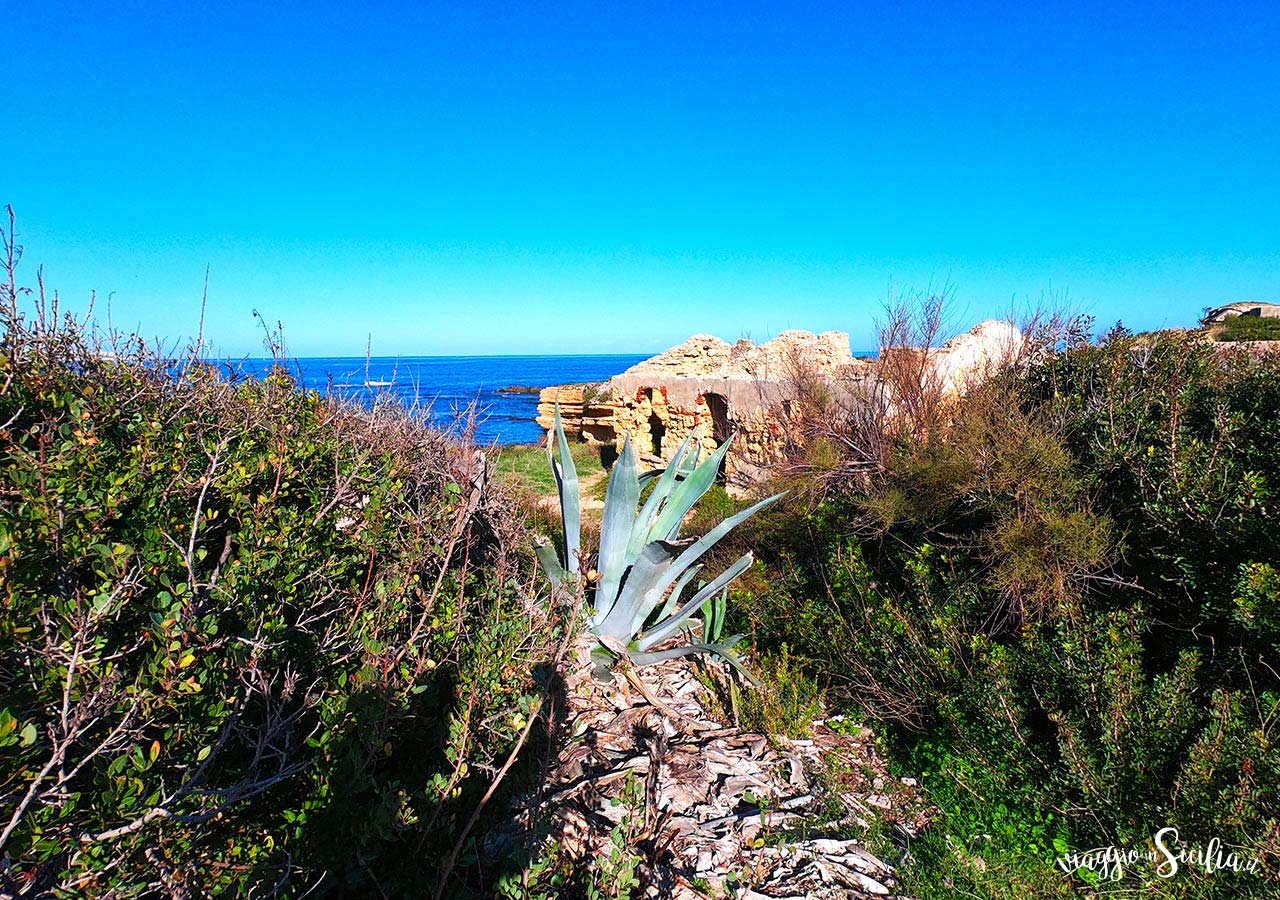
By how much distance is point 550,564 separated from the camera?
3371 mm

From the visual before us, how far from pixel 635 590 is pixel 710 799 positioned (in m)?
1.10

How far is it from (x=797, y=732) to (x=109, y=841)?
2.57 m

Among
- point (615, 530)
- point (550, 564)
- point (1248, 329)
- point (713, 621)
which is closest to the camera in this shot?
point (550, 564)

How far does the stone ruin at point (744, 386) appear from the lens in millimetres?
6699

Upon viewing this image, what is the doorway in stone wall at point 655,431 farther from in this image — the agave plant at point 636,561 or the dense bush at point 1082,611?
the agave plant at point 636,561

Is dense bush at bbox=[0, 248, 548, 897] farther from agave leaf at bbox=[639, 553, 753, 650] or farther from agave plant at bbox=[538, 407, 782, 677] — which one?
agave leaf at bbox=[639, 553, 753, 650]

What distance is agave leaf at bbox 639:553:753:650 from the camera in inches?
126

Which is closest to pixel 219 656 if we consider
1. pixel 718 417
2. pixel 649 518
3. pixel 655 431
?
pixel 649 518

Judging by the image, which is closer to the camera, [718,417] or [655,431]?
[718,417]

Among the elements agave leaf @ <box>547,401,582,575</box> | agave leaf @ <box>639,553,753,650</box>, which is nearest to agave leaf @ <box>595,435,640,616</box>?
agave leaf @ <box>547,401,582,575</box>

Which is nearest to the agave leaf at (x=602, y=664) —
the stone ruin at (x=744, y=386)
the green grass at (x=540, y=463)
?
the stone ruin at (x=744, y=386)

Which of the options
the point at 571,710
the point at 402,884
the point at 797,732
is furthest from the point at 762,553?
the point at 402,884

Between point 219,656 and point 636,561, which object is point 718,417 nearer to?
point 636,561

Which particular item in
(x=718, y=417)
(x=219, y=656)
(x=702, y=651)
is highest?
(x=718, y=417)
